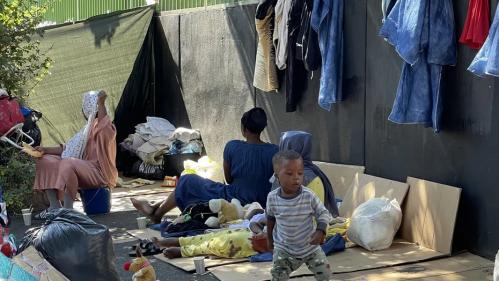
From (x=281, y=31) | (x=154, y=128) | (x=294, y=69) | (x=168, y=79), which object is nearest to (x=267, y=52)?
(x=281, y=31)

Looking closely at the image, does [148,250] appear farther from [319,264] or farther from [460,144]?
[460,144]

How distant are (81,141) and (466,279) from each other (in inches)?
173

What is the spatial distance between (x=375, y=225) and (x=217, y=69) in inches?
184

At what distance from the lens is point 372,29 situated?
6.91 meters

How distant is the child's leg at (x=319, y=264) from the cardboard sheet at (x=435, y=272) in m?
0.77

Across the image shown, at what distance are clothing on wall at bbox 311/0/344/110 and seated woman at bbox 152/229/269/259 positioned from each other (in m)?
1.98

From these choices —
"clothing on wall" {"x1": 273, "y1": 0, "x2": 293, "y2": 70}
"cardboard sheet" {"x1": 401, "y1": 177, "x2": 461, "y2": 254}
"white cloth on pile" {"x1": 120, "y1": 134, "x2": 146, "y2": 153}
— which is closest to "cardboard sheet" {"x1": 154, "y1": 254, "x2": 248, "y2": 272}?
"cardboard sheet" {"x1": 401, "y1": 177, "x2": 461, "y2": 254}

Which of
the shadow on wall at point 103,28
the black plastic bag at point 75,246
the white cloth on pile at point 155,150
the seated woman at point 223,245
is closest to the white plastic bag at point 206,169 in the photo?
the white cloth on pile at point 155,150

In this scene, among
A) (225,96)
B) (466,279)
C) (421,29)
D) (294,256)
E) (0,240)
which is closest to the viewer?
(0,240)

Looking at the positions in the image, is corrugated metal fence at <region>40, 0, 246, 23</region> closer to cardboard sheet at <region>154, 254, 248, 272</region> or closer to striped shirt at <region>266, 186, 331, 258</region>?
cardboard sheet at <region>154, 254, 248, 272</region>

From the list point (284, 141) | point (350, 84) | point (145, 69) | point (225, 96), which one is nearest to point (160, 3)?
point (145, 69)

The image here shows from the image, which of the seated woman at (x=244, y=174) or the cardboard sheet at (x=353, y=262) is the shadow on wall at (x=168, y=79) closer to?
the seated woman at (x=244, y=174)

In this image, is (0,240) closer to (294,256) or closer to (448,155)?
(294,256)

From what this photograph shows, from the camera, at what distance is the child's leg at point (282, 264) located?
4.43 meters
